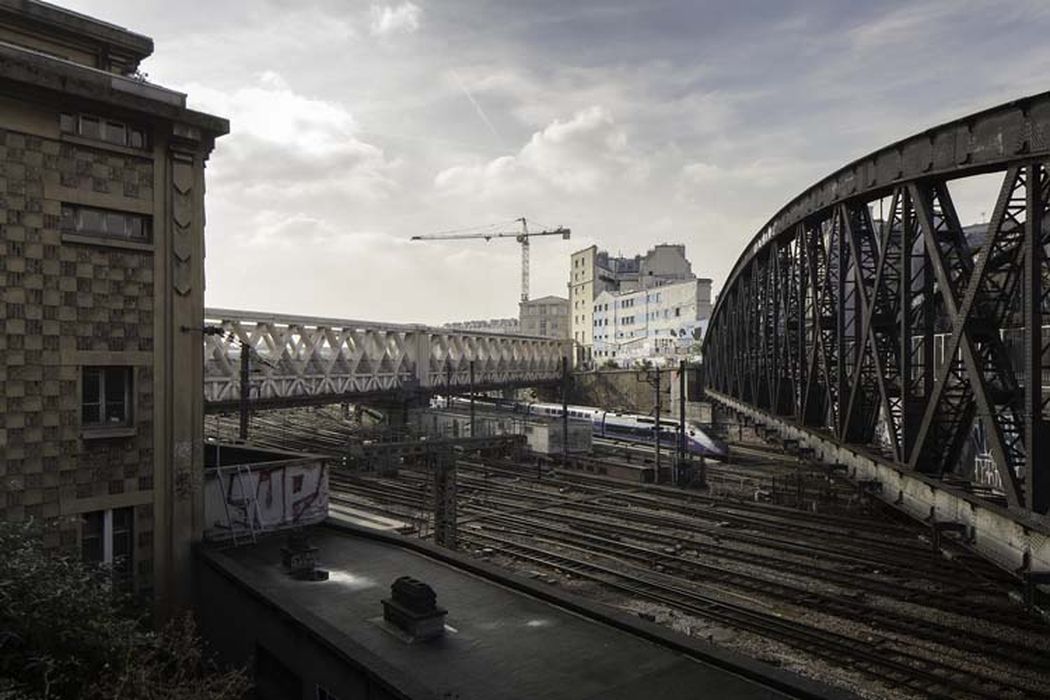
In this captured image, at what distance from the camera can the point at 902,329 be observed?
14.9 m

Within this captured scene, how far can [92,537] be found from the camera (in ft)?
49.3

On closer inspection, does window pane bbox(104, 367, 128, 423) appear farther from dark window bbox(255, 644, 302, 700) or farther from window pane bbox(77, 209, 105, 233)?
dark window bbox(255, 644, 302, 700)

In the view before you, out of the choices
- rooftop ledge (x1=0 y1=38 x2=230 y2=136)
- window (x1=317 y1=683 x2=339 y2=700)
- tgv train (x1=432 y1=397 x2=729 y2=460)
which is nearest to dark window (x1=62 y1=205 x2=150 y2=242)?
rooftop ledge (x1=0 y1=38 x2=230 y2=136)

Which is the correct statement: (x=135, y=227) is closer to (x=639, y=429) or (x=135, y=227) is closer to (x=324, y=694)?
(x=324, y=694)

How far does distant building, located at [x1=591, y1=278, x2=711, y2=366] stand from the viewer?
338 ft

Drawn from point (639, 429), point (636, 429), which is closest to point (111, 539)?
point (639, 429)

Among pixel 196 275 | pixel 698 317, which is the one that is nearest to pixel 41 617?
pixel 196 275

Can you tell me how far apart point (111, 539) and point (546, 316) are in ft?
487

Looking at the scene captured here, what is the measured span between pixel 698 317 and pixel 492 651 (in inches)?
3803

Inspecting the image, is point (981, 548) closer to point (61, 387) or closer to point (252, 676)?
point (252, 676)

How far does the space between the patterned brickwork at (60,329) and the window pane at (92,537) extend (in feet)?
1.37

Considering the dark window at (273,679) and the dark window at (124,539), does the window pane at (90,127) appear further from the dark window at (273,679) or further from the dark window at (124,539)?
the dark window at (273,679)

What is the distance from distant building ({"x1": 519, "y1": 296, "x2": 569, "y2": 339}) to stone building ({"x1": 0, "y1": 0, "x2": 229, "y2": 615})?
142 metres

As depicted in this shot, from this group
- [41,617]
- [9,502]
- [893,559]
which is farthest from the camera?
[893,559]
